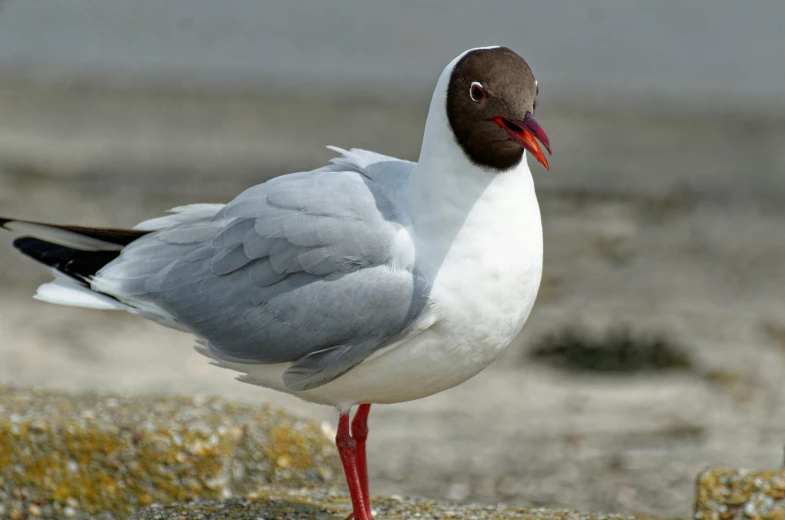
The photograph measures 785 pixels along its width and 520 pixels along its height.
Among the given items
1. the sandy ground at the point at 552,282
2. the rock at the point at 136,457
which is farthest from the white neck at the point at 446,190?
the sandy ground at the point at 552,282

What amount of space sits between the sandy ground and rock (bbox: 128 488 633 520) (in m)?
1.07

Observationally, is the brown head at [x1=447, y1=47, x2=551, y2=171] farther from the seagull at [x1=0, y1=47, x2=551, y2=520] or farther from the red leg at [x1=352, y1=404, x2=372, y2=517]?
the red leg at [x1=352, y1=404, x2=372, y2=517]

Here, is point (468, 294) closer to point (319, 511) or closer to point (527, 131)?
point (527, 131)

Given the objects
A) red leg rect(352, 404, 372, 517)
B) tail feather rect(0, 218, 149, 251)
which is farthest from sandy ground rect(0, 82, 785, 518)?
tail feather rect(0, 218, 149, 251)

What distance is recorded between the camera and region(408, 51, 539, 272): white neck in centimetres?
330

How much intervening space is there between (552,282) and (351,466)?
4364 mm

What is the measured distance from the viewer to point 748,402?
6.43 m

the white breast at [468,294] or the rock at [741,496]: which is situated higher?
the white breast at [468,294]

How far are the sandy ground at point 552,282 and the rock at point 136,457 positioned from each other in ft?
2.84

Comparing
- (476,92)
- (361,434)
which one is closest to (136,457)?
(361,434)

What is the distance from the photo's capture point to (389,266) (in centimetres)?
328

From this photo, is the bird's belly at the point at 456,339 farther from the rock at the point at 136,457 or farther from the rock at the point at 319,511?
the rock at the point at 136,457

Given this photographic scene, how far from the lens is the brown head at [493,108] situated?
3.17 m

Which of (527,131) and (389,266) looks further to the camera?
(389,266)
